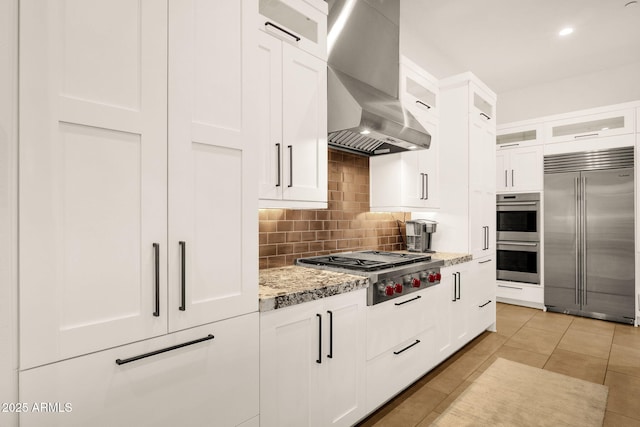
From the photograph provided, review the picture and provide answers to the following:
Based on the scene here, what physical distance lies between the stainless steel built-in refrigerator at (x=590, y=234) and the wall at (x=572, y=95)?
106 centimetres

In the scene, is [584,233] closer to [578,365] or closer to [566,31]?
[578,365]

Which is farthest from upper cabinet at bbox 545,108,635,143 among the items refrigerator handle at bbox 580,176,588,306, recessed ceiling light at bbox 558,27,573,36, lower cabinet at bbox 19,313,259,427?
lower cabinet at bbox 19,313,259,427

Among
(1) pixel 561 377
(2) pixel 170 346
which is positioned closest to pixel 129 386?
(2) pixel 170 346

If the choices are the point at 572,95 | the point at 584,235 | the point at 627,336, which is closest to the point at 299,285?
the point at 627,336

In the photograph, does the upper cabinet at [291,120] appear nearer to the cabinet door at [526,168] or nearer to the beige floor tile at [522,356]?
the beige floor tile at [522,356]

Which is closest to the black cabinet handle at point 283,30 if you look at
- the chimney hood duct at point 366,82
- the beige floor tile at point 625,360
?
the chimney hood duct at point 366,82

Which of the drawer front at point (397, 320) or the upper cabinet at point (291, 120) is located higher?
the upper cabinet at point (291, 120)

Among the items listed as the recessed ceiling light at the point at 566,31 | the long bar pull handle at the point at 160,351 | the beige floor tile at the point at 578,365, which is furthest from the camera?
the recessed ceiling light at the point at 566,31

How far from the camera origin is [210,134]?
1316 mm

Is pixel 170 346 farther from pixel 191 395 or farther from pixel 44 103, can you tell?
pixel 44 103

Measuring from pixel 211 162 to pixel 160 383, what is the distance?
0.81 m

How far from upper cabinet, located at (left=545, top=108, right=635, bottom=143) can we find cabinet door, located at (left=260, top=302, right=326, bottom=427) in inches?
174

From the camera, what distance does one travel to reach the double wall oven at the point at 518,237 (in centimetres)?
461

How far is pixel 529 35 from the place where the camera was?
3.72m
